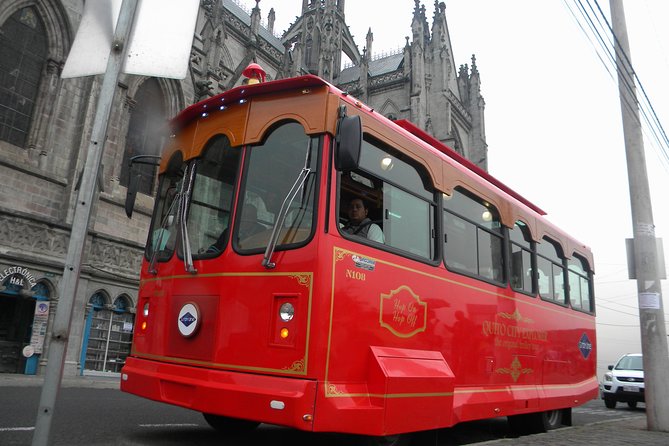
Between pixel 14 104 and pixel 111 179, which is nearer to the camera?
pixel 14 104

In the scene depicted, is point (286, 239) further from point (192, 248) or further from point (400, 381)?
point (400, 381)

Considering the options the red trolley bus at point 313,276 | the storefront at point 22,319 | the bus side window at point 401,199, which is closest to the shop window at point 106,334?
the storefront at point 22,319

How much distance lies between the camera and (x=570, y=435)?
6.94 meters

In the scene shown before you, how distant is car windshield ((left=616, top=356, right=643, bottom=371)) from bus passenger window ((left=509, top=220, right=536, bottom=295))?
1213 centimetres

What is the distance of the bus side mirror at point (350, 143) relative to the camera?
4137mm

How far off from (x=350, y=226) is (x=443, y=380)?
1703mm

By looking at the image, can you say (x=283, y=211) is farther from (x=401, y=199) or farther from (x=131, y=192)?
(x=131, y=192)

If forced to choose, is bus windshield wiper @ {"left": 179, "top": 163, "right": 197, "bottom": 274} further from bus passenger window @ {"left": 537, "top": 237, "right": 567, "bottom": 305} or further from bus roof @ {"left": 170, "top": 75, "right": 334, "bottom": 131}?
bus passenger window @ {"left": 537, "top": 237, "right": 567, "bottom": 305}

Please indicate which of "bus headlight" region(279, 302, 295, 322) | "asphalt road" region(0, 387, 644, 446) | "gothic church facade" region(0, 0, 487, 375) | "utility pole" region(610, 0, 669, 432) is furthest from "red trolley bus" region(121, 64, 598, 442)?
"gothic church facade" region(0, 0, 487, 375)

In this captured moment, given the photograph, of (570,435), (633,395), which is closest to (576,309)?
(570,435)

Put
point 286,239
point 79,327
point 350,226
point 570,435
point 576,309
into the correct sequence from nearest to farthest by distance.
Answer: point 286,239 < point 350,226 < point 570,435 < point 576,309 < point 79,327

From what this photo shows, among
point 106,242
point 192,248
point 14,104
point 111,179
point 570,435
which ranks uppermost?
point 14,104

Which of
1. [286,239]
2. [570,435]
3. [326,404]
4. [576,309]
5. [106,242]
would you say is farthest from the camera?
[106,242]

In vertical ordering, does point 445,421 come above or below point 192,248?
below
